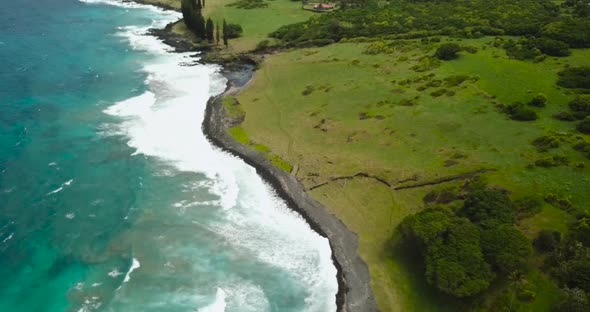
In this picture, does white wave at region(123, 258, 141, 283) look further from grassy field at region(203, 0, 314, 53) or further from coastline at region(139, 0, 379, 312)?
grassy field at region(203, 0, 314, 53)

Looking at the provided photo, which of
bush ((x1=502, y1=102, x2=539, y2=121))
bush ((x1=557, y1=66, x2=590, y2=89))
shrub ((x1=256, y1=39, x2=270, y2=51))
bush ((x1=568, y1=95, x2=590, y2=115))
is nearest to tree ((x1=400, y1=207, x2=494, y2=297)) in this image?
bush ((x1=502, y1=102, x2=539, y2=121))

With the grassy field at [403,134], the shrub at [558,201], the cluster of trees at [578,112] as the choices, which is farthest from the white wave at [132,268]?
the cluster of trees at [578,112]

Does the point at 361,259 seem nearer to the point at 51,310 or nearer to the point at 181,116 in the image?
the point at 51,310

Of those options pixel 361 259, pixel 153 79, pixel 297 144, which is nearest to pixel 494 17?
pixel 297 144

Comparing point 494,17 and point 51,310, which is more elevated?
point 494,17

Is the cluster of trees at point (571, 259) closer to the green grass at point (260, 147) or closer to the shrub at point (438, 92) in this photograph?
the green grass at point (260, 147)

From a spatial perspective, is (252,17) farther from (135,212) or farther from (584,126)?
(584,126)
